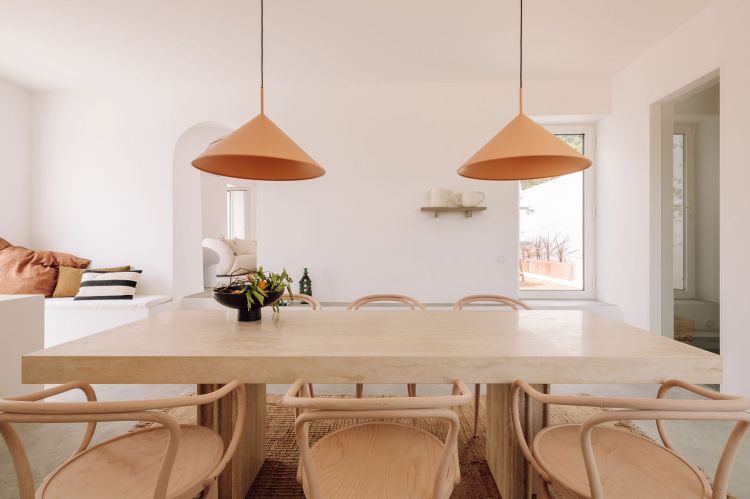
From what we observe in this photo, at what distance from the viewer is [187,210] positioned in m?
4.07

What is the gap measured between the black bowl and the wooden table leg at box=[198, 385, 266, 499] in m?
0.31

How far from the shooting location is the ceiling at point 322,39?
248 centimetres

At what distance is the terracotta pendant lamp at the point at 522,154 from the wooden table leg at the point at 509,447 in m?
0.95

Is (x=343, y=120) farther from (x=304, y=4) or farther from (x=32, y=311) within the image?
(x=32, y=311)

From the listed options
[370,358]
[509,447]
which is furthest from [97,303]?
[509,447]

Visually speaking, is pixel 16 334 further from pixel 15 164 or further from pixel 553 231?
pixel 553 231

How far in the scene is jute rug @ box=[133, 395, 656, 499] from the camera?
159 centimetres

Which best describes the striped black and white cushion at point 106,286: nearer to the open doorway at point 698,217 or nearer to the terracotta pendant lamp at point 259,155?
the terracotta pendant lamp at point 259,155

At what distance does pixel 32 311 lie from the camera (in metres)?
2.29

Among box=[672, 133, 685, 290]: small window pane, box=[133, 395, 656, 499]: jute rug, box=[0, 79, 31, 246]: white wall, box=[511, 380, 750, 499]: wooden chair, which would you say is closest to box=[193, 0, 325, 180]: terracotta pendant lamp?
box=[511, 380, 750, 499]: wooden chair

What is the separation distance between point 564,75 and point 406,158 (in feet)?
5.68

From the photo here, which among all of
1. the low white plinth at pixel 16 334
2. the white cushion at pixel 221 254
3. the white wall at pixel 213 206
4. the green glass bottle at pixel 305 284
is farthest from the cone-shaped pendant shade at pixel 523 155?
the white wall at pixel 213 206

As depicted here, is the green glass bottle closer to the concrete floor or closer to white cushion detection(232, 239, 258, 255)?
the concrete floor

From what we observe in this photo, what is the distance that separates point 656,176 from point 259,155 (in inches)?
133
